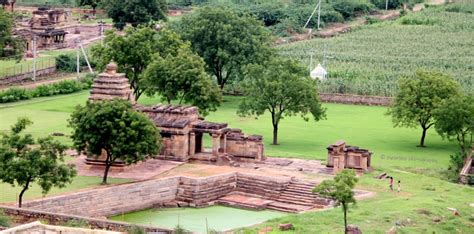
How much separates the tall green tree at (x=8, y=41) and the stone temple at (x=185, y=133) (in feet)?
108

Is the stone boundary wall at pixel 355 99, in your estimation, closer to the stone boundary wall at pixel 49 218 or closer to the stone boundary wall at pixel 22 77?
the stone boundary wall at pixel 22 77

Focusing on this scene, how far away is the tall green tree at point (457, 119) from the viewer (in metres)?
67.8

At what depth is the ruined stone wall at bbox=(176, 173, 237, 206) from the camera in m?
58.3

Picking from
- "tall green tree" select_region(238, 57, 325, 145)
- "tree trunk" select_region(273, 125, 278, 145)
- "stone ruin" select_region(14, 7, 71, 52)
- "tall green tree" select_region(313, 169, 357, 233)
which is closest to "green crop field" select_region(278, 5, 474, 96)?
"tall green tree" select_region(238, 57, 325, 145)

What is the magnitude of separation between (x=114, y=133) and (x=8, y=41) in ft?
137

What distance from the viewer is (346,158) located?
210ft

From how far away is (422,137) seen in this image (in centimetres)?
7331

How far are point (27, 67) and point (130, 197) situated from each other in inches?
1772

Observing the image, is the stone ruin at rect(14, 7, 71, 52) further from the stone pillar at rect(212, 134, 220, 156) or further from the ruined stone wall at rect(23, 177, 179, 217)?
the ruined stone wall at rect(23, 177, 179, 217)

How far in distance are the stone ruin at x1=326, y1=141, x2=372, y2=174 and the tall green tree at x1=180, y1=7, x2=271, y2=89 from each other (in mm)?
24267

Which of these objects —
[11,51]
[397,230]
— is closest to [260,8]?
[11,51]

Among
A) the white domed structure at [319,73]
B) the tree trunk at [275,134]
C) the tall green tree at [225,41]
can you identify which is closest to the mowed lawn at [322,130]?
the tree trunk at [275,134]

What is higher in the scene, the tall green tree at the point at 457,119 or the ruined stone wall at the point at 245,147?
the tall green tree at the point at 457,119

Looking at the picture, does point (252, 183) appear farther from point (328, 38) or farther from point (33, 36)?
point (328, 38)
